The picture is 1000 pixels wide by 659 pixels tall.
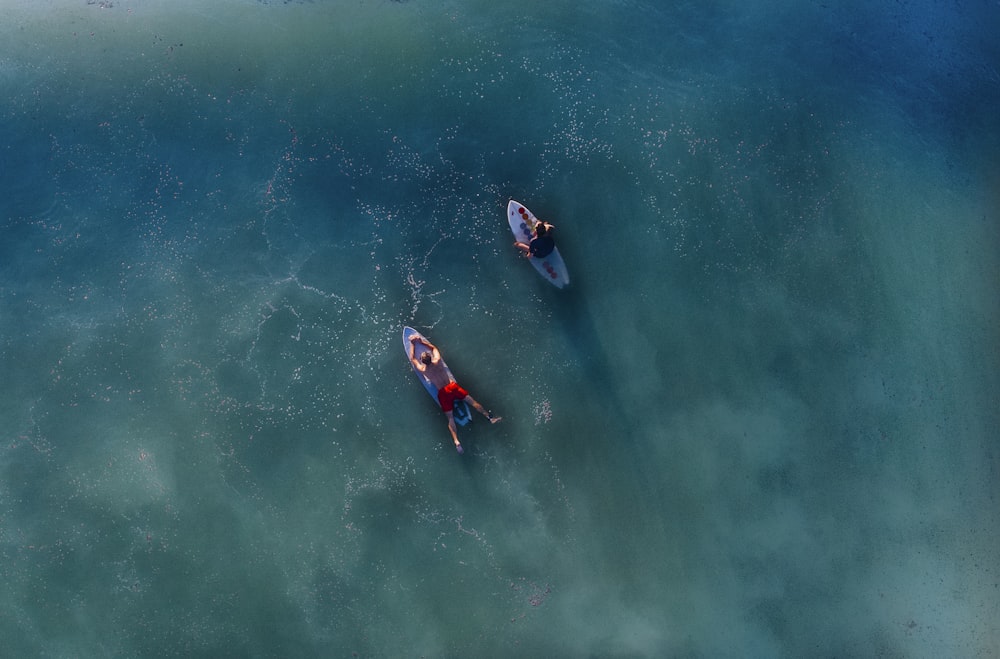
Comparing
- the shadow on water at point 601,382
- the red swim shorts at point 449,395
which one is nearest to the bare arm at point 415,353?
the red swim shorts at point 449,395

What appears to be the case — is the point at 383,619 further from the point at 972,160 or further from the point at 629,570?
the point at 972,160

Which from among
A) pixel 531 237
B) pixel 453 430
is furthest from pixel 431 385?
pixel 531 237

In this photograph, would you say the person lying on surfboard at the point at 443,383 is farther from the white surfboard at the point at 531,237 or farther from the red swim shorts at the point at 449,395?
the white surfboard at the point at 531,237

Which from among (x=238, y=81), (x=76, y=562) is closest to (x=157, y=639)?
(x=76, y=562)

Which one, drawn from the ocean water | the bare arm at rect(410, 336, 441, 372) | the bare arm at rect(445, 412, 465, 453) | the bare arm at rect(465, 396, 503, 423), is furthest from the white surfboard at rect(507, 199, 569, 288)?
the bare arm at rect(445, 412, 465, 453)

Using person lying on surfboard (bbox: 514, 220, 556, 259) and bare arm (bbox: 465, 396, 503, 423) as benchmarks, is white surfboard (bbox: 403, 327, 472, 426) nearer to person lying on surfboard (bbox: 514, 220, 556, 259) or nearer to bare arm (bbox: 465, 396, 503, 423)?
bare arm (bbox: 465, 396, 503, 423)

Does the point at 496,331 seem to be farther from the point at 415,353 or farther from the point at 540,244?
the point at 540,244

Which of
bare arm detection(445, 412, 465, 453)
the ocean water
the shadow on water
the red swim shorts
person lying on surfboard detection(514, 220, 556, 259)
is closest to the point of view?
the red swim shorts
